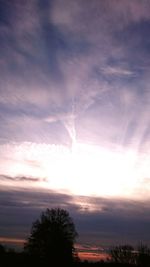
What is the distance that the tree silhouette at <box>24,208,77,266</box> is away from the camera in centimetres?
9044

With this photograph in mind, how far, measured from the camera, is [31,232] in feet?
315

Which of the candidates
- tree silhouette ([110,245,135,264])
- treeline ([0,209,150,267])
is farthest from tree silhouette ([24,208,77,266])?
tree silhouette ([110,245,135,264])

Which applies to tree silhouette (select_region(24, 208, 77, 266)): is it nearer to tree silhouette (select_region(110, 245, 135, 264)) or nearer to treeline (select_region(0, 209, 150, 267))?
treeline (select_region(0, 209, 150, 267))

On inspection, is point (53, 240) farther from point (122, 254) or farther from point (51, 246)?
point (122, 254)

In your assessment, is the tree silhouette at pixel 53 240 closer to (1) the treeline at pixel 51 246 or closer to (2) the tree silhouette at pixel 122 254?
(1) the treeline at pixel 51 246

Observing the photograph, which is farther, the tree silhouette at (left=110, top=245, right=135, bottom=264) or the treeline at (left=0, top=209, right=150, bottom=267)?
the tree silhouette at (left=110, top=245, right=135, bottom=264)

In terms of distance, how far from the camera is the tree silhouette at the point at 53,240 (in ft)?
297

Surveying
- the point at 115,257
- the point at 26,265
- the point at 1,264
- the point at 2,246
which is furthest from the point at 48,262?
the point at 115,257

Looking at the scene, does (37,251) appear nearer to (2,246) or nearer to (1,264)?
(1,264)

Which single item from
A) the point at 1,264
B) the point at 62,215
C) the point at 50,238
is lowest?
the point at 1,264

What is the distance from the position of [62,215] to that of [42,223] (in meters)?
6.50

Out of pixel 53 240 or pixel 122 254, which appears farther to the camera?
pixel 122 254

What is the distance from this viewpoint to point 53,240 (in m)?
91.2

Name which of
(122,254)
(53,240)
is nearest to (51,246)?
(53,240)
